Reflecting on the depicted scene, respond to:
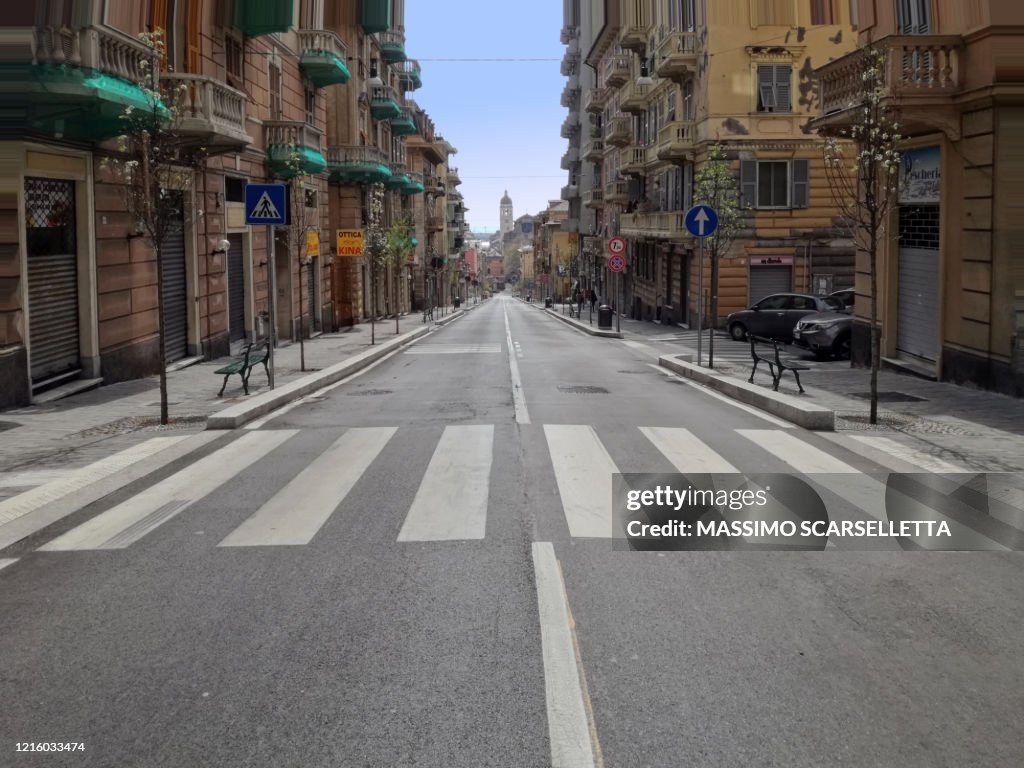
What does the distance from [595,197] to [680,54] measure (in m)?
37.8

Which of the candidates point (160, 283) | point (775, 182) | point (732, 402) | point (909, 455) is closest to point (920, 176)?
point (732, 402)

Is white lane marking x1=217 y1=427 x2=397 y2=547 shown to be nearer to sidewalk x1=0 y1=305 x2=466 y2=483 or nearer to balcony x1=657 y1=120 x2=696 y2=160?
sidewalk x1=0 y1=305 x2=466 y2=483

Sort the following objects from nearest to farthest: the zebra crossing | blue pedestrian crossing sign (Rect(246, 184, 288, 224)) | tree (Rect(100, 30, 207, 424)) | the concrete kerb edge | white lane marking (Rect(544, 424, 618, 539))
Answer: the zebra crossing
white lane marking (Rect(544, 424, 618, 539))
the concrete kerb edge
tree (Rect(100, 30, 207, 424))
blue pedestrian crossing sign (Rect(246, 184, 288, 224))

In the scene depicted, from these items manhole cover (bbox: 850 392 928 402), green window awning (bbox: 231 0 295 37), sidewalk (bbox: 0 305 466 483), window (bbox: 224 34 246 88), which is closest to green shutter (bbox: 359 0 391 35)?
green window awning (bbox: 231 0 295 37)

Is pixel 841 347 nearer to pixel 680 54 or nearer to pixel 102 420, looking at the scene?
pixel 102 420

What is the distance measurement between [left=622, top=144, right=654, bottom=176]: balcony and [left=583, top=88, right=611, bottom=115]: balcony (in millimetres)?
16034

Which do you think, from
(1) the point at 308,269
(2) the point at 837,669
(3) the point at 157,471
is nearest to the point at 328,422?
(3) the point at 157,471

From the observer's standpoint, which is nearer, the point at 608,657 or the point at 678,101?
the point at 608,657

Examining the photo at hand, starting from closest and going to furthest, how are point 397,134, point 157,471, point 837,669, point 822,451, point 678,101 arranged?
1. point 837,669
2. point 157,471
3. point 822,451
4. point 678,101
5. point 397,134

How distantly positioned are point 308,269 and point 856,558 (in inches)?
1222

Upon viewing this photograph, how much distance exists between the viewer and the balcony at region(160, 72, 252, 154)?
1908 centimetres

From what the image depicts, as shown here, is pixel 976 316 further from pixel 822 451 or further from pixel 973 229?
pixel 822 451

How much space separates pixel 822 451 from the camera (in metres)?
10.8

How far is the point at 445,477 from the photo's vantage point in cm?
927
